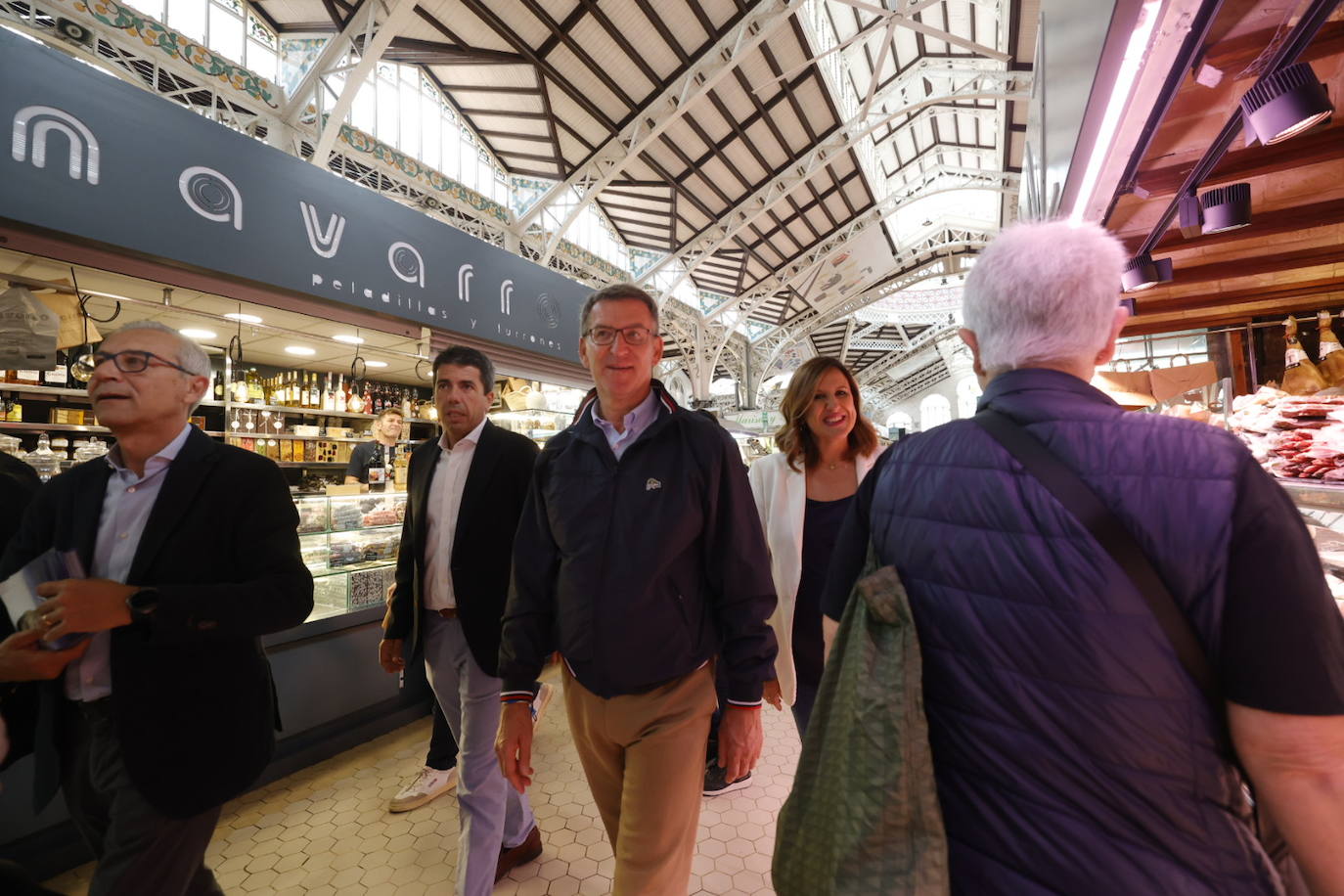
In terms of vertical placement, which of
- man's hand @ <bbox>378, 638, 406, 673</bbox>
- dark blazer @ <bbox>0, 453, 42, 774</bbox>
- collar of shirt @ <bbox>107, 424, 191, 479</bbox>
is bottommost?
man's hand @ <bbox>378, 638, 406, 673</bbox>

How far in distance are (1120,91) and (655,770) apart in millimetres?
2312

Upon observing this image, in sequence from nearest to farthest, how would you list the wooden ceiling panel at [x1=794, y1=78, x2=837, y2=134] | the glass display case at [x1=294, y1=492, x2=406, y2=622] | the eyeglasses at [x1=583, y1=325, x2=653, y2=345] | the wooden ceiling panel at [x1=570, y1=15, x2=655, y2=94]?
1. the eyeglasses at [x1=583, y1=325, x2=653, y2=345]
2. the glass display case at [x1=294, y1=492, x2=406, y2=622]
3. the wooden ceiling panel at [x1=570, y1=15, x2=655, y2=94]
4. the wooden ceiling panel at [x1=794, y1=78, x2=837, y2=134]

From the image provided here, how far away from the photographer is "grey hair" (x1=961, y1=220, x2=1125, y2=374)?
0.80 m

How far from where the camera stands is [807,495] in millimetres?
2203

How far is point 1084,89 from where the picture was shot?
176 cm

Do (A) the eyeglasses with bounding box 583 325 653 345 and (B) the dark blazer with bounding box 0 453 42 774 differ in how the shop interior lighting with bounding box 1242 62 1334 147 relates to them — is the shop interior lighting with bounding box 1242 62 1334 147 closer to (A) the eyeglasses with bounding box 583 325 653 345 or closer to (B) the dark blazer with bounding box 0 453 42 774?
(A) the eyeglasses with bounding box 583 325 653 345

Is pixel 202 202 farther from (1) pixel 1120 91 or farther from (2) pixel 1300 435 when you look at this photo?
(2) pixel 1300 435

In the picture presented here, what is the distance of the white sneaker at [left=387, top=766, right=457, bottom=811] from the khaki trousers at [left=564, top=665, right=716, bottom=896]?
165 cm

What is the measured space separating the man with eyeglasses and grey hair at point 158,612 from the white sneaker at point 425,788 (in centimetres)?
102

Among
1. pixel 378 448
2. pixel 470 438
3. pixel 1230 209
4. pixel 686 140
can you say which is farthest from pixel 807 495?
pixel 686 140

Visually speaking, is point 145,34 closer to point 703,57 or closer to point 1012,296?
point 703,57

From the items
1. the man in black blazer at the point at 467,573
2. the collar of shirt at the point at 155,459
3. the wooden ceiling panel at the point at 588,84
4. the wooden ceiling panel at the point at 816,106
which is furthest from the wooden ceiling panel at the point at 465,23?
the collar of shirt at the point at 155,459

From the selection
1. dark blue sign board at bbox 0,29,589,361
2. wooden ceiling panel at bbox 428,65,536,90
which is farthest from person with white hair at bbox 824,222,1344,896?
wooden ceiling panel at bbox 428,65,536,90

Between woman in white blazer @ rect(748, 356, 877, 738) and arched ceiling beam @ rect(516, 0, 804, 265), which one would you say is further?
arched ceiling beam @ rect(516, 0, 804, 265)
